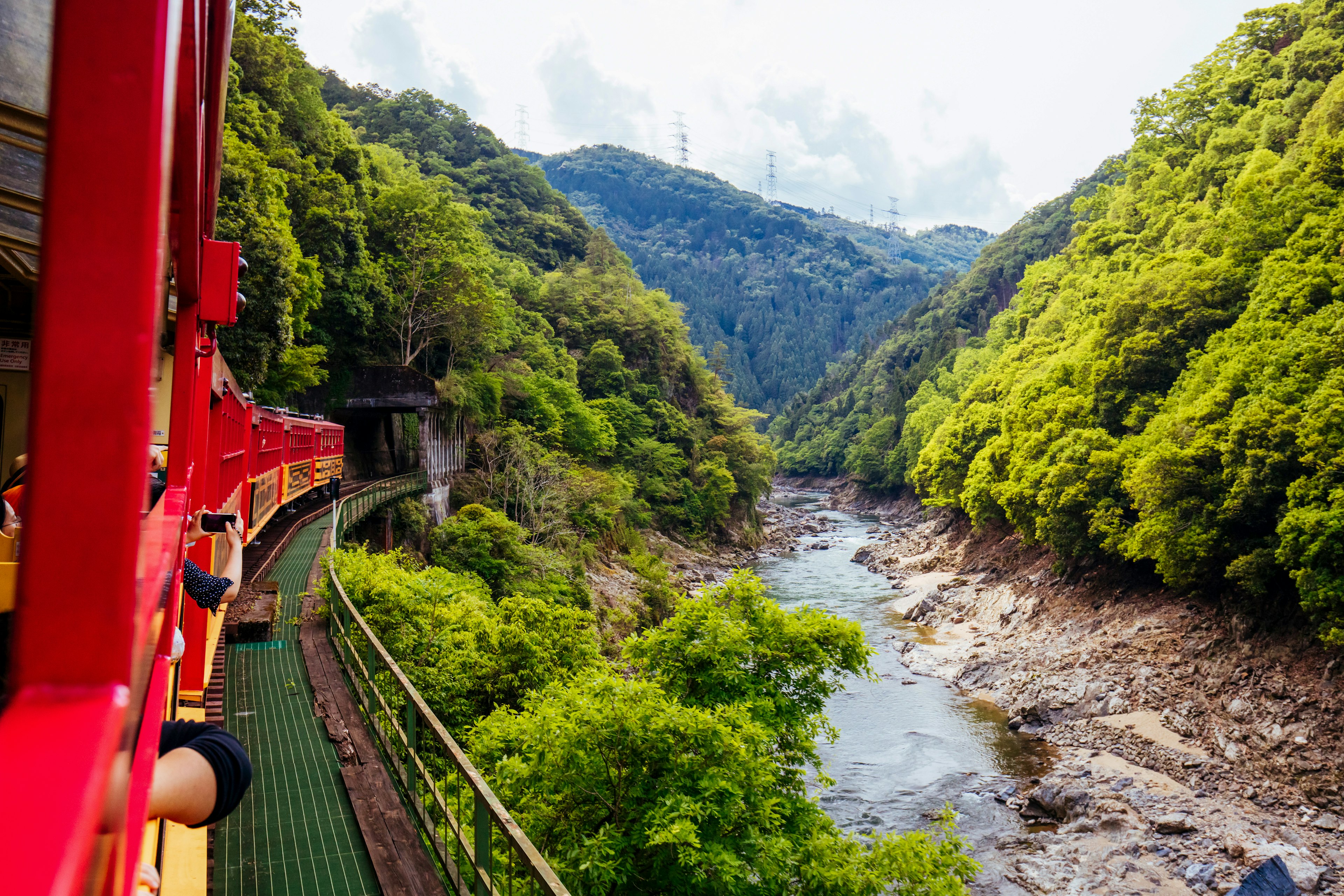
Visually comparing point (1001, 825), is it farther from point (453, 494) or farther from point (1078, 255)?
point (1078, 255)

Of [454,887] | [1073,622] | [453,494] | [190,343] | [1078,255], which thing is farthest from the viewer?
[1078,255]

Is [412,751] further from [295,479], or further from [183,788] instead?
[295,479]

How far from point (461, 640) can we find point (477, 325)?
2308 cm

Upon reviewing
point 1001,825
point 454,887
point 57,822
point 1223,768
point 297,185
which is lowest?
point 1001,825

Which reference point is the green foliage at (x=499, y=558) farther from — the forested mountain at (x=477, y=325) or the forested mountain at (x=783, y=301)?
the forested mountain at (x=783, y=301)

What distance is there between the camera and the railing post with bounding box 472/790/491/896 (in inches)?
186

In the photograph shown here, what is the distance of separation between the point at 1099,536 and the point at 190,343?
2850cm

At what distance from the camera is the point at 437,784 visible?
6363 mm

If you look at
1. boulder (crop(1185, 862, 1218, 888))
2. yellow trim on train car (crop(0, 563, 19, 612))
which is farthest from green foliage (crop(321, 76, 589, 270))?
yellow trim on train car (crop(0, 563, 19, 612))

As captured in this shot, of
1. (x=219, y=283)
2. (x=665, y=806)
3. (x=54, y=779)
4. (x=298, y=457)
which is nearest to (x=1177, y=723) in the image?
(x=665, y=806)

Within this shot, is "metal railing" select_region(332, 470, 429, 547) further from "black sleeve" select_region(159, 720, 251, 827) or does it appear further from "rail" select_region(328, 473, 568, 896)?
"black sleeve" select_region(159, 720, 251, 827)

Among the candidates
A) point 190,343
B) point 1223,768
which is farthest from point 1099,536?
point 190,343

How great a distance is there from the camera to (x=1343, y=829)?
14195mm

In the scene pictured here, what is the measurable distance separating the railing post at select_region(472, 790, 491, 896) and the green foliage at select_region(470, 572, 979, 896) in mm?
2006
